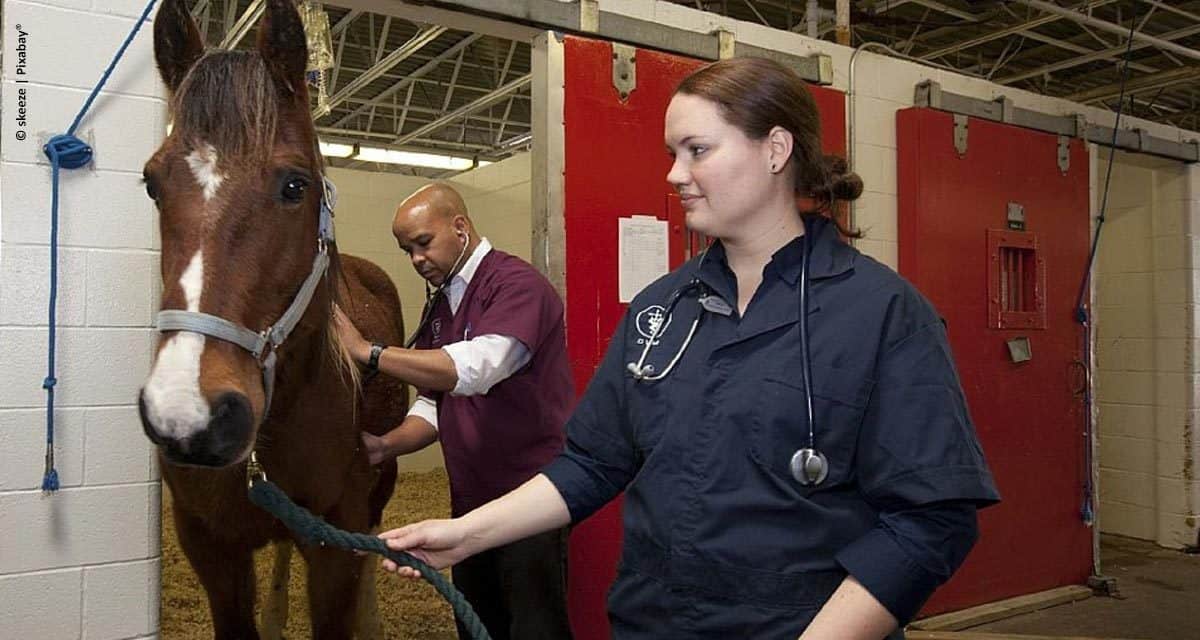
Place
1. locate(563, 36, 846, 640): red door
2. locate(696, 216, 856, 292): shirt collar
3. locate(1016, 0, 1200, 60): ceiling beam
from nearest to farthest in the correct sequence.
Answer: locate(696, 216, 856, 292): shirt collar
locate(563, 36, 846, 640): red door
locate(1016, 0, 1200, 60): ceiling beam

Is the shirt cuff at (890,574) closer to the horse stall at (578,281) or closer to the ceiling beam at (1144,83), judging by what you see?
the horse stall at (578,281)

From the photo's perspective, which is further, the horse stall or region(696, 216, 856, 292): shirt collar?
the horse stall

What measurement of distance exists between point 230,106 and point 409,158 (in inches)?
291

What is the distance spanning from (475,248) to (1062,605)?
294 cm

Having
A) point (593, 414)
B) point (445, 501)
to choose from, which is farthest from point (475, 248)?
point (445, 501)

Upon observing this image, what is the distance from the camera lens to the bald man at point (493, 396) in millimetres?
1987

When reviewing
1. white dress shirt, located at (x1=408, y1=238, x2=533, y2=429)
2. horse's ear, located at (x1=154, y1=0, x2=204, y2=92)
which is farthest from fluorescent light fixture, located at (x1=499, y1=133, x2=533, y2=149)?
horse's ear, located at (x1=154, y1=0, x2=204, y2=92)

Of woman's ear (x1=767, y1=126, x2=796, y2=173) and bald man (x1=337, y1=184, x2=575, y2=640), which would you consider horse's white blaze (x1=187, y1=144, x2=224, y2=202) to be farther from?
woman's ear (x1=767, y1=126, x2=796, y2=173)

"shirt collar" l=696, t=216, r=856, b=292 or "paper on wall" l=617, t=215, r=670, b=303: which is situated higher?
"paper on wall" l=617, t=215, r=670, b=303

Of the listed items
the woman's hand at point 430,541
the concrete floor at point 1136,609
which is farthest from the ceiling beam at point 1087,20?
the woman's hand at point 430,541

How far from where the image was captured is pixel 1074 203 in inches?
148

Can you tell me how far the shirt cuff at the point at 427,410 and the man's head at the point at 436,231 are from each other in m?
0.32

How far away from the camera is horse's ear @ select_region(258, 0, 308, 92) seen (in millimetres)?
1433

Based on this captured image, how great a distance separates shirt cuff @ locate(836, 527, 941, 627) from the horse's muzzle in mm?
768
